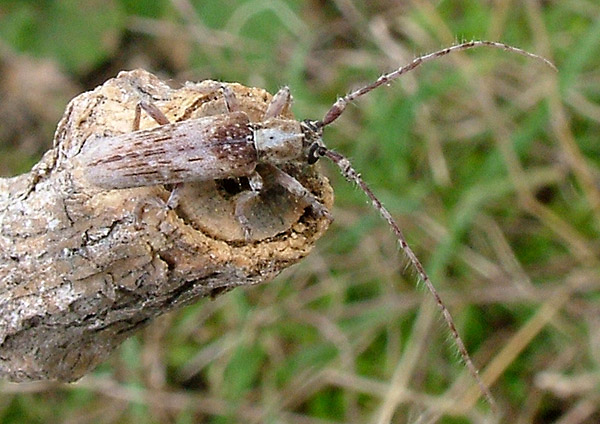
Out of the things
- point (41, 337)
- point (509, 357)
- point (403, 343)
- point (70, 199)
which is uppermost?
point (70, 199)

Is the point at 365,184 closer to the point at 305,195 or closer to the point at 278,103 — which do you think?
the point at 278,103

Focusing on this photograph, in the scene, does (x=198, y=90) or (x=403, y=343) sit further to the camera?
(x=403, y=343)

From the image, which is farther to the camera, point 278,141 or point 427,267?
point 427,267

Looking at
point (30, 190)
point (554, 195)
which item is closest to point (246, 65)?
point (554, 195)

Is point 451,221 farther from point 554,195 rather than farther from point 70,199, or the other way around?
point 70,199

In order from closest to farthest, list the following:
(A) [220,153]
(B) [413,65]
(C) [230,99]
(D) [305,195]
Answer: (D) [305,195] < (C) [230,99] < (A) [220,153] < (B) [413,65]

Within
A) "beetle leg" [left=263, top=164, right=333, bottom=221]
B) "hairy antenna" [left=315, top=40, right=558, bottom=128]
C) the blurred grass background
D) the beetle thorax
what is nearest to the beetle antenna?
the beetle thorax

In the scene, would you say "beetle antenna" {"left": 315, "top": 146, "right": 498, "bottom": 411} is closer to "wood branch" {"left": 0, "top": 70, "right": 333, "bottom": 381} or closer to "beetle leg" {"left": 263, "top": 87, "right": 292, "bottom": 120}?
"beetle leg" {"left": 263, "top": 87, "right": 292, "bottom": 120}

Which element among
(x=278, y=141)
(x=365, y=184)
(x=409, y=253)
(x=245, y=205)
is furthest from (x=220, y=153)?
(x=409, y=253)
